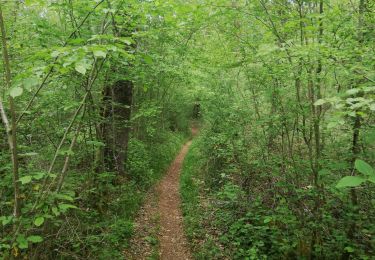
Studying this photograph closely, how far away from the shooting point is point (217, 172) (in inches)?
500

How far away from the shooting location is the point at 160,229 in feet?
28.1

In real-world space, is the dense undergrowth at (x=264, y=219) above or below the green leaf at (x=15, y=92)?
below

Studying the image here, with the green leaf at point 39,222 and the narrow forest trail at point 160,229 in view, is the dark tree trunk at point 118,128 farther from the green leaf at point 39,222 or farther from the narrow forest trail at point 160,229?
the green leaf at point 39,222

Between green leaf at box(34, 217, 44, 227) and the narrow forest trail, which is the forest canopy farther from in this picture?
the narrow forest trail

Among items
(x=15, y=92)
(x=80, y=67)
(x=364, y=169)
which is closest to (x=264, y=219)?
(x=364, y=169)

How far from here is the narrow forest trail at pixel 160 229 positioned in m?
7.29

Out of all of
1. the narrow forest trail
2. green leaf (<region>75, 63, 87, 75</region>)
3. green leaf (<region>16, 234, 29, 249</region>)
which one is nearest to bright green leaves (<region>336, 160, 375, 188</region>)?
green leaf (<region>75, 63, 87, 75</region>)

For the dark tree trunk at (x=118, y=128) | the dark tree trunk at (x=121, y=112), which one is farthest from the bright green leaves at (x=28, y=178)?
the dark tree trunk at (x=121, y=112)

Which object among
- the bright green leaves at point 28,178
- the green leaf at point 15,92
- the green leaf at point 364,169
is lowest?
the bright green leaves at point 28,178

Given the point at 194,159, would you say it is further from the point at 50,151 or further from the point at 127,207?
the point at 50,151

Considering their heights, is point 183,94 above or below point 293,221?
above

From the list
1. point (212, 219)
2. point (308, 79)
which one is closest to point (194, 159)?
point (212, 219)

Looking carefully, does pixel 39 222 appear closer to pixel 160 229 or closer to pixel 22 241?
pixel 22 241

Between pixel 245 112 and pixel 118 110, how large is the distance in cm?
410
